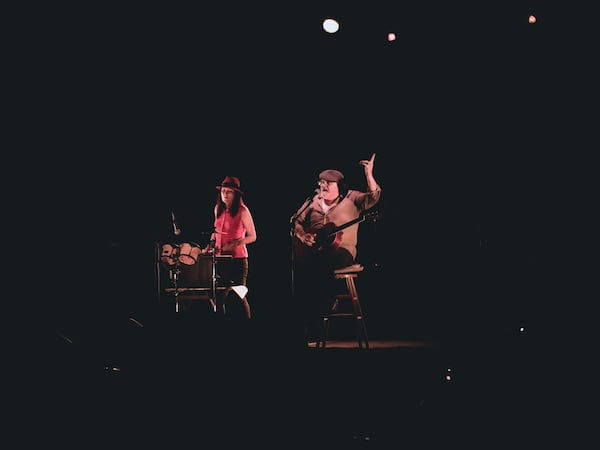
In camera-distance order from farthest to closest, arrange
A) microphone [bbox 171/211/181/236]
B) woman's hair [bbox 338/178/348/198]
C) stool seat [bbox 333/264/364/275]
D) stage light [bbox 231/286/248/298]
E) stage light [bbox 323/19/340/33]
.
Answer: microphone [bbox 171/211/181/236] → stage light [bbox 231/286/248/298] → woman's hair [bbox 338/178/348/198] → stage light [bbox 323/19/340/33] → stool seat [bbox 333/264/364/275]

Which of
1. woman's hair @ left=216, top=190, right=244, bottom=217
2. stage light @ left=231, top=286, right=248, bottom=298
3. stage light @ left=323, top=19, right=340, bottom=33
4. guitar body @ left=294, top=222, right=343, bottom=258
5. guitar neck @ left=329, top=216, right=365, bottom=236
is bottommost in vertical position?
stage light @ left=231, top=286, right=248, bottom=298

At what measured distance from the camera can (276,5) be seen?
7.31 metres

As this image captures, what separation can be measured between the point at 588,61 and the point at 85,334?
493cm

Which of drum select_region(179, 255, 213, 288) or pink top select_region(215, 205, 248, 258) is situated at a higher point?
pink top select_region(215, 205, 248, 258)

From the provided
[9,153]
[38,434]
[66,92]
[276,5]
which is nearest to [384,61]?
[276,5]

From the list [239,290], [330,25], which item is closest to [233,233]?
[239,290]

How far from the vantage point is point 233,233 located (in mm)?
8570

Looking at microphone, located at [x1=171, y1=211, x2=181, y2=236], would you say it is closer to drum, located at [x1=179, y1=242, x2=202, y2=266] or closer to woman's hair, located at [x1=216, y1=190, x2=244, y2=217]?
drum, located at [x1=179, y1=242, x2=202, y2=266]

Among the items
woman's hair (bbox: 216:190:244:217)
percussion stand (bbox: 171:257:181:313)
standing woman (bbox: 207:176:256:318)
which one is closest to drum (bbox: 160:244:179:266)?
percussion stand (bbox: 171:257:181:313)

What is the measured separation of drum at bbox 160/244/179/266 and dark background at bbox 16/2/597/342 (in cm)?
19

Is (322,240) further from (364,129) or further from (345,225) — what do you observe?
(364,129)

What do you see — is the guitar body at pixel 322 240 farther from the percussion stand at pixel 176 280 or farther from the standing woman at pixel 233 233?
the percussion stand at pixel 176 280

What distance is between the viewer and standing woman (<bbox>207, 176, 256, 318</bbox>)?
8492 mm

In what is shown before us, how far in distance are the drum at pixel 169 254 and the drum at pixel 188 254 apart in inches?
2.2
